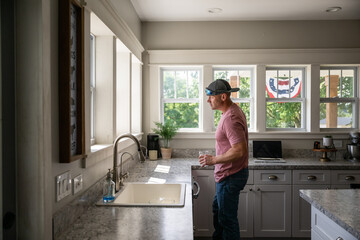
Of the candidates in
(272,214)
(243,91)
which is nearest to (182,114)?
(243,91)

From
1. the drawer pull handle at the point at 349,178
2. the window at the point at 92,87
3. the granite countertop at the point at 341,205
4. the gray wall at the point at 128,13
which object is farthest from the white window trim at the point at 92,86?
the drawer pull handle at the point at 349,178

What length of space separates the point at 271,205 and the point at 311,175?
0.56 metres

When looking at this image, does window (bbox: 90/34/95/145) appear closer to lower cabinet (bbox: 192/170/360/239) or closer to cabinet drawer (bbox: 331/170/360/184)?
lower cabinet (bbox: 192/170/360/239)

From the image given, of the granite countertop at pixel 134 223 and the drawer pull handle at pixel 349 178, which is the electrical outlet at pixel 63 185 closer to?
the granite countertop at pixel 134 223

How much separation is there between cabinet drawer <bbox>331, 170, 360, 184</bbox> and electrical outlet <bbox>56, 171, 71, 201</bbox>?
119 inches

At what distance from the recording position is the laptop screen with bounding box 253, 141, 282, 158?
401 centimetres

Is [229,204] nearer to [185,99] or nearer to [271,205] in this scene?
[271,205]

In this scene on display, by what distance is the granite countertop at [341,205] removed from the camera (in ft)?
4.99

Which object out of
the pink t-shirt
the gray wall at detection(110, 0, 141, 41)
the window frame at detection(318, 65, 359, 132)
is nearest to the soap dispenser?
the pink t-shirt

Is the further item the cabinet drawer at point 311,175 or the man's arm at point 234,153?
the cabinet drawer at point 311,175

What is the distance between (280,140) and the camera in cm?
416

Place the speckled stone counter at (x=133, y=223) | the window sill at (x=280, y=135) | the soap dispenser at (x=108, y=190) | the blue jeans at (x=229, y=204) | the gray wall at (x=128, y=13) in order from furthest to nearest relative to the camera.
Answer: the window sill at (x=280, y=135), the gray wall at (x=128, y=13), the blue jeans at (x=229, y=204), the soap dispenser at (x=108, y=190), the speckled stone counter at (x=133, y=223)

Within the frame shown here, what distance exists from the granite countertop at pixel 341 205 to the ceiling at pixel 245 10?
7.39 ft

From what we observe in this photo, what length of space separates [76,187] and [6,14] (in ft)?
3.10
